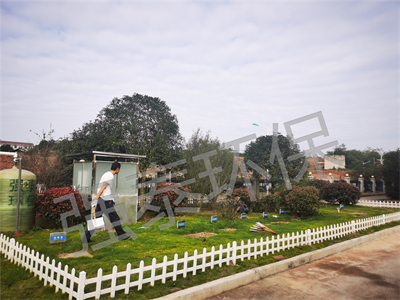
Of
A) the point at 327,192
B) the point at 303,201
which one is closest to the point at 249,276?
the point at 303,201

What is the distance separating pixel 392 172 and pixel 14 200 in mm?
30907

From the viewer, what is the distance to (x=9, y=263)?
528 centimetres

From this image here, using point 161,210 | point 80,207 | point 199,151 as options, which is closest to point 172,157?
point 199,151

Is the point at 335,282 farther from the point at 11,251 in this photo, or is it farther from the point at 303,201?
the point at 303,201

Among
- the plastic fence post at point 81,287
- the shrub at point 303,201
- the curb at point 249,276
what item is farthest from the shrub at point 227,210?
the plastic fence post at point 81,287

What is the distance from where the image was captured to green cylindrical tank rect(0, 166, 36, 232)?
24.0 ft

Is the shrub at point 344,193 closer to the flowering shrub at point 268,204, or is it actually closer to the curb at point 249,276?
the flowering shrub at point 268,204

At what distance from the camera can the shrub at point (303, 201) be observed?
12648mm

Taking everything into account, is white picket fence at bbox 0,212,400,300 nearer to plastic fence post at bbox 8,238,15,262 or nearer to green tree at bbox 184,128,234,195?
plastic fence post at bbox 8,238,15,262

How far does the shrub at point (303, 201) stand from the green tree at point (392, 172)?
18.8m

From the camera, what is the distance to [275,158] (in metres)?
21.0

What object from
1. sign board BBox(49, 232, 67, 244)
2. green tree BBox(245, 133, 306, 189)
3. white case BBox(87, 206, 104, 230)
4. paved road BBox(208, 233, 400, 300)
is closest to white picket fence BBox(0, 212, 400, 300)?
sign board BBox(49, 232, 67, 244)

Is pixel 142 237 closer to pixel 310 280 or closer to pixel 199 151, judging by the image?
pixel 310 280

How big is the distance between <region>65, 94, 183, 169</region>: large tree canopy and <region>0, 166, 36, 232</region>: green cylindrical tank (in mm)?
8168
